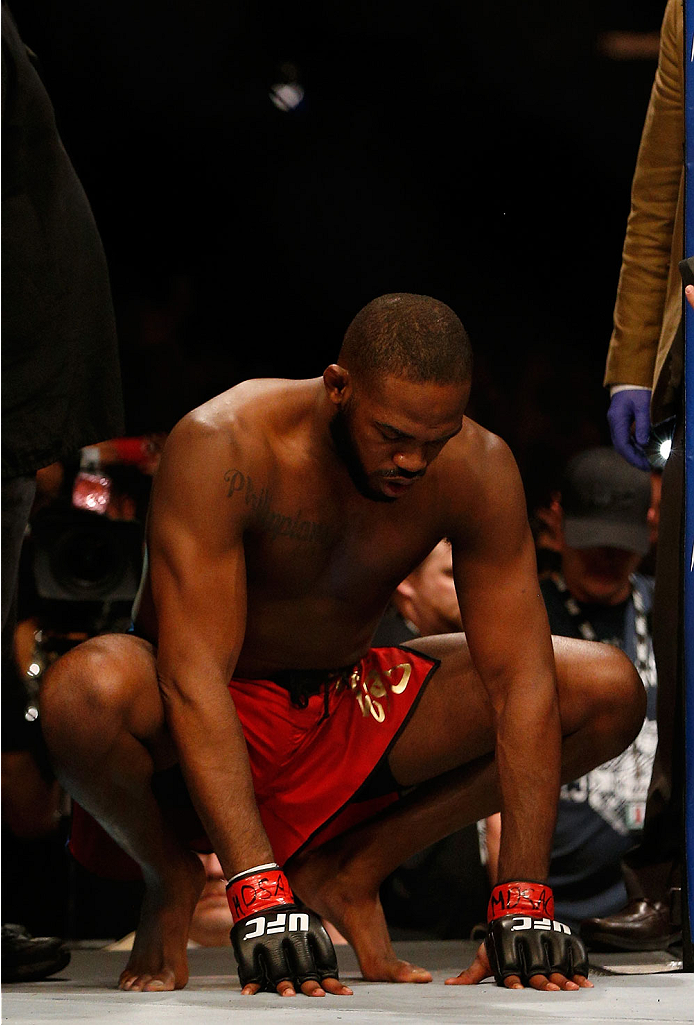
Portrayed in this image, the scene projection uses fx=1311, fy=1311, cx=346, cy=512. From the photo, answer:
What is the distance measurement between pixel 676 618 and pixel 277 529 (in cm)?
57

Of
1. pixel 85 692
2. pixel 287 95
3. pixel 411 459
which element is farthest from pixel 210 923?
pixel 287 95

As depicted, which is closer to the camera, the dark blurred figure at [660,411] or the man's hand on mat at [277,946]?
the man's hand on mat at [277,946]

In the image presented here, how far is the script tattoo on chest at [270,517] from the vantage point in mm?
1582

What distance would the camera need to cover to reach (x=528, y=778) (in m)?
1.55

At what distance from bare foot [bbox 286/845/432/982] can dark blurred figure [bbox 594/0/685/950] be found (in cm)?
34

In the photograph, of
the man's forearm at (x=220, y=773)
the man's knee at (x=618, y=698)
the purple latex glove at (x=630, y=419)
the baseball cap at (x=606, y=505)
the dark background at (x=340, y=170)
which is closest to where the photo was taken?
the man's forearm at (x=220, y=773)

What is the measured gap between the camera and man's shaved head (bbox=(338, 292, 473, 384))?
1490 millimetres

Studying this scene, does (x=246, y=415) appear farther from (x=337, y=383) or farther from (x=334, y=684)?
(x=334, y=684)

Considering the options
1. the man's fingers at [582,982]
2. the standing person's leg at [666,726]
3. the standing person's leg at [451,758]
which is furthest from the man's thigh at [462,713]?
the man's fingers at [582,982]

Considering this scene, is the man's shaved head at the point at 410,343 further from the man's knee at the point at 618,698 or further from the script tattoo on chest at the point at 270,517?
the man's knee at the point at 618,698

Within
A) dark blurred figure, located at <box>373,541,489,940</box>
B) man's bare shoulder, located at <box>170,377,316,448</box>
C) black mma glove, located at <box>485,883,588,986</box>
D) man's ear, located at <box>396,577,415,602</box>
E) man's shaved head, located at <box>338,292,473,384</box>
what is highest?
man's shaved head, located at <box>338,292,473,384</box>

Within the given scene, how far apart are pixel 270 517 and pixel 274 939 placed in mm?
523

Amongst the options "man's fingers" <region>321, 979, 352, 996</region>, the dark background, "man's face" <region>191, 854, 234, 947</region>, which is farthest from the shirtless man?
the dark background

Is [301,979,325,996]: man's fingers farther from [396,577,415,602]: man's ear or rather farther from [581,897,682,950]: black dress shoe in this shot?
[396,577,415,602]: man's ear
